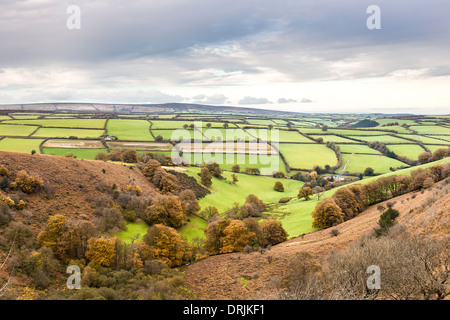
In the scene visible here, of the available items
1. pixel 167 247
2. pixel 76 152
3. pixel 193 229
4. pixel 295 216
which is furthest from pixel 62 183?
pixel 295 216

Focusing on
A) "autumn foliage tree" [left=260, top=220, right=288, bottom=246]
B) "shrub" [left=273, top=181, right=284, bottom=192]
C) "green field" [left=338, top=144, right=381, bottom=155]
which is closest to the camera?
"autumn foliage tree" [left=260, top=220, right=288, bottom=246]

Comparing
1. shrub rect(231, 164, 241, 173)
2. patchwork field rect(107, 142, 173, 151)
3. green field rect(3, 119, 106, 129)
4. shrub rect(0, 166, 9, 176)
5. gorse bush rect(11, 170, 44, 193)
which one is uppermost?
green field rect(3, 119, 106, 129)

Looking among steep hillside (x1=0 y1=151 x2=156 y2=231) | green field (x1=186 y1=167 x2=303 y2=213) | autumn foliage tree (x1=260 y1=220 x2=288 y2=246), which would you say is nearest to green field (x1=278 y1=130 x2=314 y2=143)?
green field (x1=186 y1=167 x2=303 y2=213)

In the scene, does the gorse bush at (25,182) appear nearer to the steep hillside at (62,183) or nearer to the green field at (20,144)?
the steep hillside at (62,183)

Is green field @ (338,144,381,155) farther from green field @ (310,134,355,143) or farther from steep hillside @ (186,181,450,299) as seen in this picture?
steep hillside @ (186,181,450,299)

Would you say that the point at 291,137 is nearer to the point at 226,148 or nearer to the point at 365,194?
the point at 226,148
